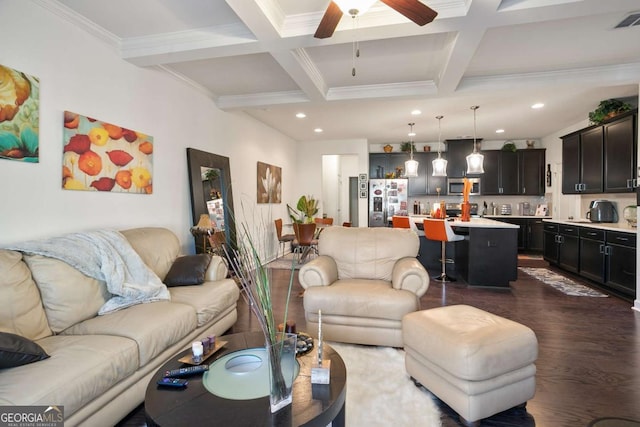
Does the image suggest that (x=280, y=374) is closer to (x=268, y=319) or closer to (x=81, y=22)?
(x=268, y=319)

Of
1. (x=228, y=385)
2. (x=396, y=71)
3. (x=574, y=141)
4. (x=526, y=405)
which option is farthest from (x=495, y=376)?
(x=574, y=141)

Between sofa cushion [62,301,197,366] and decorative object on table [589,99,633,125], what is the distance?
5.86 meters

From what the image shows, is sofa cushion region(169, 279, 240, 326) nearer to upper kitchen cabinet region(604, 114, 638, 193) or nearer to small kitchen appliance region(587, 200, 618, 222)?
upper kitchen cabinet region(604, 114, 638, 193)

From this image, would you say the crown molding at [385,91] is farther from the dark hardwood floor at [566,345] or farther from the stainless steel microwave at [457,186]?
the stainless steel microwave at [457,186]

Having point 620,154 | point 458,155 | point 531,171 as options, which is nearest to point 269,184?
point 458,155

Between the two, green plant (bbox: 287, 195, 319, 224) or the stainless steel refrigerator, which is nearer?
green plant (bbox: 287, 195, 319, 224)

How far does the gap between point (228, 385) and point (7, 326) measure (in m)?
1.28

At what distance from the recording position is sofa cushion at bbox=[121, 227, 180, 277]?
2742mm

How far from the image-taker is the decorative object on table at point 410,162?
6320 millimetres

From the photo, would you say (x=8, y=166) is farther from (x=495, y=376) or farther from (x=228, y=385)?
(x=495, y=376)

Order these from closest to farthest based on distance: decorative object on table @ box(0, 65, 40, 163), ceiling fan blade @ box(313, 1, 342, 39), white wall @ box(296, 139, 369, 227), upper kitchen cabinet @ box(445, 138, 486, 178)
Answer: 1. ceiling fan blade @ box(313, 1, 342, 39)
2. decorative object on table @ box(0, 65, 40, 163)
3. upper kitchen cabinet @ box(445, 138, 486, 178)
4. white wall @ box(296, 139, 369, 227)

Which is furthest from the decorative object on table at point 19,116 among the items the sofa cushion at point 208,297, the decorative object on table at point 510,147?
the decorative object on table at point 510,147

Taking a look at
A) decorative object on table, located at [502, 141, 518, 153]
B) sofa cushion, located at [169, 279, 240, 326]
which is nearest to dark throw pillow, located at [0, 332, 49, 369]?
sofa cushion, located at [169, 279, 240, 326]

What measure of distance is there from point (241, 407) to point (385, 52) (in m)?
3.23
